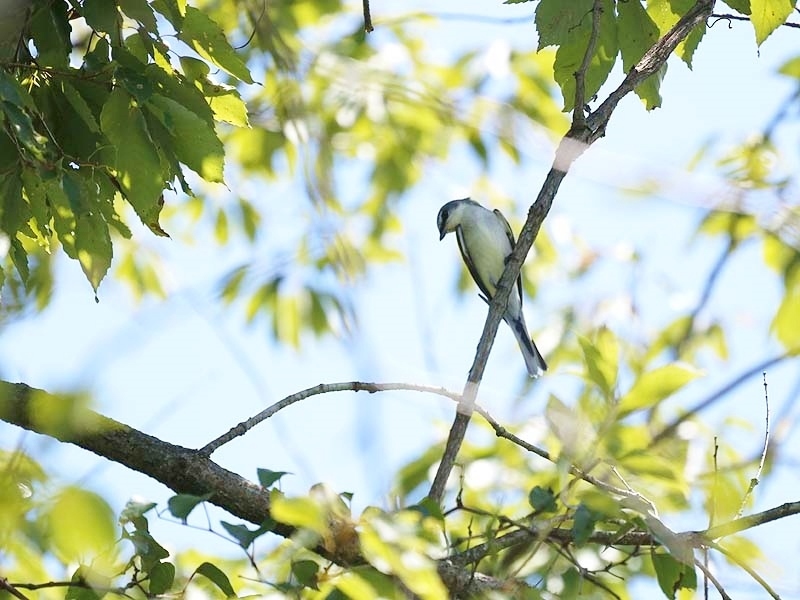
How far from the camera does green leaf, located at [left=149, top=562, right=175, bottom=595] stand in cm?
215

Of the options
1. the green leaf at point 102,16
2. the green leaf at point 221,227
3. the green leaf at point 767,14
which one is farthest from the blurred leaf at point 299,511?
the green leaf at point 221,227

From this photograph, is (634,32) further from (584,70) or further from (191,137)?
(191,137)

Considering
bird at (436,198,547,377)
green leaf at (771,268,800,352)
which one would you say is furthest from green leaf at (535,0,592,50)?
bird at (436,198,547,377)

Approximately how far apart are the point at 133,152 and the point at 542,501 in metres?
1.09

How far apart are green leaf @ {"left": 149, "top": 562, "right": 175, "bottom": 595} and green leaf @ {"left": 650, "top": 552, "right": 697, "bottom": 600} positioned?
1.02 metres

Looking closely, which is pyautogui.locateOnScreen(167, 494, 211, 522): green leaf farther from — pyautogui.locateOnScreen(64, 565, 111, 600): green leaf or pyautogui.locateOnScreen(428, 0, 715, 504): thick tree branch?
pyautogui.locateOnScreen(428, 0, 715, 504): thick tree branch

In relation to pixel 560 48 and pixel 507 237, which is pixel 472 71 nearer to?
pixel 507 237

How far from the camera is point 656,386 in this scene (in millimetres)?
2535

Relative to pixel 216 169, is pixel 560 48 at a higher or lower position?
higher

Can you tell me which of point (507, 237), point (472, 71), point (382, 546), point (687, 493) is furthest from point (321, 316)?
point (382, 546)

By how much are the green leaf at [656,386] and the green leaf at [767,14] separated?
79cm

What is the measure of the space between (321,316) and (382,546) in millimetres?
5056

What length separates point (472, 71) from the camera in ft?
22.6

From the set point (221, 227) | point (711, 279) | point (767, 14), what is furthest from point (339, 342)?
point (221, 227)
